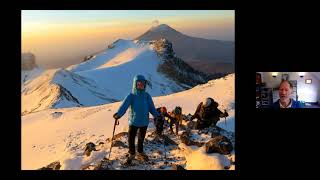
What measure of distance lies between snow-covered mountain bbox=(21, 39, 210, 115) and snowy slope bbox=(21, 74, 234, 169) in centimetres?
9

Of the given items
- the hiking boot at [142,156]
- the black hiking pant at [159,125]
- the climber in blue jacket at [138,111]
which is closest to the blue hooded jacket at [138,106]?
the climber in blue jacket at [138,111]

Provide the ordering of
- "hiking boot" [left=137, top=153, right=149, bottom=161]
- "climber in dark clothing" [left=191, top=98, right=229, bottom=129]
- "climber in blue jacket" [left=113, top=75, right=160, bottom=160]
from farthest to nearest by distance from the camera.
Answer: "climber in dark clothing" [left=191, top=98, right=229, bottom=129], "hiking boot" [left=137, top=153, right=149, bottom=161], "climber in blue jacket" [left=113, top=75, right=160, bottom=160]

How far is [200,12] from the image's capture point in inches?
253

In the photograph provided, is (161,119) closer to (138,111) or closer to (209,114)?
(138,111)

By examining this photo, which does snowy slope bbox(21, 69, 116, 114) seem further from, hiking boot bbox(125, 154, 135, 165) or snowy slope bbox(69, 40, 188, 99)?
hiking boot bbox(125, 154, 135, 165)

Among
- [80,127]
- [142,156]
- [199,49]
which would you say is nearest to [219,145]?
[142,156]

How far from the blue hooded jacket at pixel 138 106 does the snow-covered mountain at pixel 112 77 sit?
167 mm

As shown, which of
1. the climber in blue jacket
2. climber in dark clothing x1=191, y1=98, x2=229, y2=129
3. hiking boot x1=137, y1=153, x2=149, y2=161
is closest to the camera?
the climber in blue jacket

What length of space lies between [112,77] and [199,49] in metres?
1.09

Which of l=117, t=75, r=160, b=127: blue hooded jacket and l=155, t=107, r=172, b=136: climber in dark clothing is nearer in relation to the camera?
l=117, t=75, r=160, b=127: blue hooded jacket

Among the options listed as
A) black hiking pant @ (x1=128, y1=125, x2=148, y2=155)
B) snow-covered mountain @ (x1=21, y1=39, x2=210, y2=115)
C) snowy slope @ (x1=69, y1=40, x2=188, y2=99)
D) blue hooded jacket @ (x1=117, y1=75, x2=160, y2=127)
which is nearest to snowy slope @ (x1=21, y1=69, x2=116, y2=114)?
snow-covered mountain @ (x1=21, y1=39, x2=210, y2=115)
